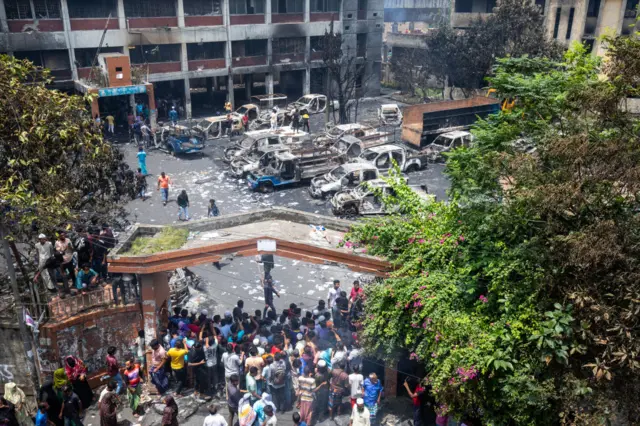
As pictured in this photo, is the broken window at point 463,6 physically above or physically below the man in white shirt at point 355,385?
above

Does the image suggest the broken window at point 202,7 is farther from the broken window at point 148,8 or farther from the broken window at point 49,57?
the broken window at point 49,57

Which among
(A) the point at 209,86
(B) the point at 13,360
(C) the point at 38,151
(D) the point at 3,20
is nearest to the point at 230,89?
(A) the point at 209,86

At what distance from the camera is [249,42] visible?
37.7m

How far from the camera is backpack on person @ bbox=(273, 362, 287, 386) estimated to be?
1006 cm

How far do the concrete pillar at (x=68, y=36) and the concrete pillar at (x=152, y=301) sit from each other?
24.7 metres

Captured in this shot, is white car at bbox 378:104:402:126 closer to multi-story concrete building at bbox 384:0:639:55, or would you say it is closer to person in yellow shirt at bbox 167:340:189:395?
multi-story concrete building at bbox 384:0:639:55

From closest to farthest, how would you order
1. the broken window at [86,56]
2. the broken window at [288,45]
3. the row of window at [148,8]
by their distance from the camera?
the row of window at [148,8], the broken window at [86,56], the broken window at [288,45]

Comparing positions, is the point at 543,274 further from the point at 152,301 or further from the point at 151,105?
the point at 151,105

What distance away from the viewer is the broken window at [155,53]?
112ft

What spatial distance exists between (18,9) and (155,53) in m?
7.71

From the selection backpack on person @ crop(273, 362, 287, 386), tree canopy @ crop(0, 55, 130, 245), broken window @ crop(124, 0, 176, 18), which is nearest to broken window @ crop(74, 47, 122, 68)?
broken window @ crop(124, 0, 176, 18)

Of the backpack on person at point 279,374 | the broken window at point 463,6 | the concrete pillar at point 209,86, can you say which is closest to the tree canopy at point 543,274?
the backpack on person at point 279,374

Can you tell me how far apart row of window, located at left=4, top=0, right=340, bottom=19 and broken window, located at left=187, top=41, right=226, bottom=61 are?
6.55 feet

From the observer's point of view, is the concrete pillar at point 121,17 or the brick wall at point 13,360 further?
the concrete pillar at point 121,17
